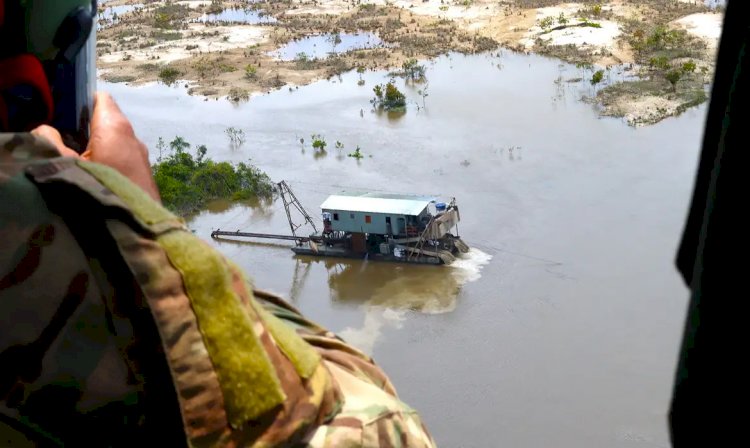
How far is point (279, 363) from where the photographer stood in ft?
4.95

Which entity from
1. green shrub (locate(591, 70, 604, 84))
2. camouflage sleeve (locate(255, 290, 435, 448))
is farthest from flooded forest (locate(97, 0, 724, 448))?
camouflage sleeve (locate(255, 290, 435, 448))

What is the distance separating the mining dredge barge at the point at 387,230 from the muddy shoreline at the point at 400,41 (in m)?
5.59

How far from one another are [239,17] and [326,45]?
483 cm

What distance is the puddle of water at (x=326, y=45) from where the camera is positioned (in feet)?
81.0

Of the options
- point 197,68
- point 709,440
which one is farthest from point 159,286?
point 197,68

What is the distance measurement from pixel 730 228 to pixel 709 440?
0.56 feet

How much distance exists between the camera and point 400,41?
25.1 metres

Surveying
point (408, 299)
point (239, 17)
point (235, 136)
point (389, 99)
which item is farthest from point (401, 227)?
point (239, 17)

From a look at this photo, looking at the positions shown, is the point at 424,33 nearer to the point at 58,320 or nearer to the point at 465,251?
the point at 465,251

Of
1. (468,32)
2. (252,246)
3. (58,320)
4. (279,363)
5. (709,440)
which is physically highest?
(709,440)

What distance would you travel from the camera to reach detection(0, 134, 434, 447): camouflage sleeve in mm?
1397

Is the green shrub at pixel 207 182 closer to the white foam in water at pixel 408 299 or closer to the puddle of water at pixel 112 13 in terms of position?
the white foam in water at pixel 408 299

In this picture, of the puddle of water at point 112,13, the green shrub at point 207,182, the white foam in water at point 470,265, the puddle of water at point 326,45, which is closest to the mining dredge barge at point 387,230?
the white foam in water at point 470,265

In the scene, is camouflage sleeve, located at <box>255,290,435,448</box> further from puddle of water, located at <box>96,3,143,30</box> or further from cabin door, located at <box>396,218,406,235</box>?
puddle of water, located at <box>96,3,143,30</box>
